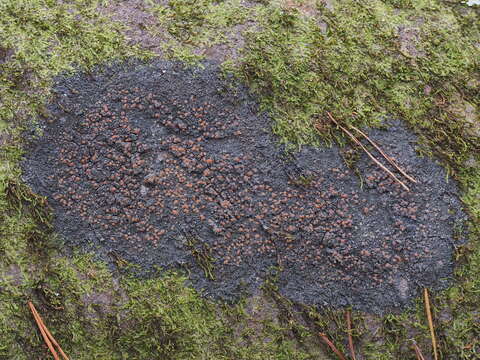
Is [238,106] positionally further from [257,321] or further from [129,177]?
[257,321]

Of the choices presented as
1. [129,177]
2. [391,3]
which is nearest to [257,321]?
[129,177]

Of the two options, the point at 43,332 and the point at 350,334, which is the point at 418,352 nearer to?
the point at 350,334

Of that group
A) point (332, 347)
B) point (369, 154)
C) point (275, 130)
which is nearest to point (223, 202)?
point (275, 130)

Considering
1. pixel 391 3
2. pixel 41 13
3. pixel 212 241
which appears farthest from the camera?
pixel 391 3

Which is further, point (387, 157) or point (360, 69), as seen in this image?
point (360, 69)

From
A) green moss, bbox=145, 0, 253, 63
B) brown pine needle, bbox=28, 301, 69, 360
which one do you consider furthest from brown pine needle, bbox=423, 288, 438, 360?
brown pine needle, bbox=28, 301, 69, 360

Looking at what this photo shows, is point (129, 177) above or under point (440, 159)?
under

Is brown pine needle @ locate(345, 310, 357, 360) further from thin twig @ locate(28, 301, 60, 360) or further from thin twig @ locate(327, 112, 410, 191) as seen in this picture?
thin twig @ locate(28, 301, 60, 360)

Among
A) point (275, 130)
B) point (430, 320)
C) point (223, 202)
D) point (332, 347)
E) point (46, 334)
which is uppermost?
point (275, 130)
